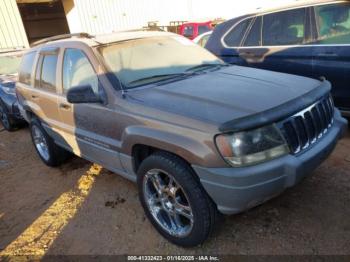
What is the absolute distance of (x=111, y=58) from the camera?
3.31m

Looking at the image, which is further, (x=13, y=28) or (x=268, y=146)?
(x=13, y=28)

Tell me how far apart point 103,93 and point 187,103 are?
0.90 meters

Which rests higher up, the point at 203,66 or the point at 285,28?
the point at 285,28

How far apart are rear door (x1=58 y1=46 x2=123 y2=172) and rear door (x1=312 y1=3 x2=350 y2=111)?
9.41 ft

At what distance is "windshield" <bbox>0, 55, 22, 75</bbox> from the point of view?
7.93 metres

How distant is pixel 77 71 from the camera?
360cm

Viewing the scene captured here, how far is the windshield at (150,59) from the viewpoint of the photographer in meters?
3.22

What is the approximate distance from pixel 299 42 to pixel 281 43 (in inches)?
10.8

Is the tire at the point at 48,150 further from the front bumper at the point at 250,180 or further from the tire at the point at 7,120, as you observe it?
the front bumper at the point at 250,180

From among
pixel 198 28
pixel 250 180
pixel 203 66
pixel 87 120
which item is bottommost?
pixel 198 28

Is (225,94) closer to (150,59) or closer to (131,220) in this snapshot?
(150,59)

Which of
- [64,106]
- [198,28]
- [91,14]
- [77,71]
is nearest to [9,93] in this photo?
[64,106]

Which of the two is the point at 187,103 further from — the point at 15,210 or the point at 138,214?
the point at 15,210

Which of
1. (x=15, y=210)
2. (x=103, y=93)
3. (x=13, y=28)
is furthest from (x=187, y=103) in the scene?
(x=13, y=28)
